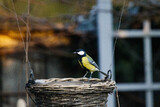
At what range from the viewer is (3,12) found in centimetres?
308

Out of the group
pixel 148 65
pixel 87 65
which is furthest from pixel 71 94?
pixel 148 65

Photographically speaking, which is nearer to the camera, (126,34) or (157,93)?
(126,34)

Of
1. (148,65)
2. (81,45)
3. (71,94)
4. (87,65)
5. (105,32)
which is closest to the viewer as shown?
(71,94)

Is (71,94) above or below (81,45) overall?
below

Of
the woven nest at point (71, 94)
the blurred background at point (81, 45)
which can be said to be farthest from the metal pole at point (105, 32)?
the woven nest at point (71, 94)

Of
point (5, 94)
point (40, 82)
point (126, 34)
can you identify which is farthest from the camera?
point (5, 94)

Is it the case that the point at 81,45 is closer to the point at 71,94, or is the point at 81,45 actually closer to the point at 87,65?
the point at 87,65

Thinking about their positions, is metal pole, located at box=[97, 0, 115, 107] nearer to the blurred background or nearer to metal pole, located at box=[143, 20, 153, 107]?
the blurred background

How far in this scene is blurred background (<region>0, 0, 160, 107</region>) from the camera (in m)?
3.16

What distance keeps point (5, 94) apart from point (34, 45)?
628 millimetres

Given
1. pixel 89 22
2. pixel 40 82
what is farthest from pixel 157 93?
pixel 40 82

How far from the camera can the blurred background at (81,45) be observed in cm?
316

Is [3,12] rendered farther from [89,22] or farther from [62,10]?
[89,22]

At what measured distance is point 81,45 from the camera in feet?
11.2
